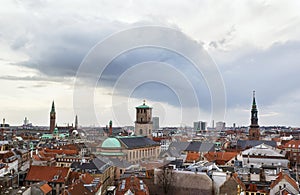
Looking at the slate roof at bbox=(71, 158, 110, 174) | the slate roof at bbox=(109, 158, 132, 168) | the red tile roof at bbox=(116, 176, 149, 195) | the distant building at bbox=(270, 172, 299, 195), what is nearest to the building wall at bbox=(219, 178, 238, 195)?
the distant building at bbox=(270, 172, 299, 195)

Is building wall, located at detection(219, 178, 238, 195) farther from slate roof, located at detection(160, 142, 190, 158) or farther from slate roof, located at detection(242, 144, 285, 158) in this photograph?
slate roof, located at detection(160, 142, 190, 158)

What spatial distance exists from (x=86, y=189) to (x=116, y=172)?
15239 mm

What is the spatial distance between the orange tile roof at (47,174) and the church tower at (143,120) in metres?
35.3

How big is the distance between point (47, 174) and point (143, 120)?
36.9 metres

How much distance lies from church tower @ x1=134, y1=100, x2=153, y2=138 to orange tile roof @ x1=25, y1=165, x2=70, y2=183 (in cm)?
3532

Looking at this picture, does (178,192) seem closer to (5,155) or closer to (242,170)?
(242,170)

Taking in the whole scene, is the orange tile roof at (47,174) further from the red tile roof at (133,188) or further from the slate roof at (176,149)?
the slate roof at (176,149)

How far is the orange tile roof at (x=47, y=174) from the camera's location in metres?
30.2

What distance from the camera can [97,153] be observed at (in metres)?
47.9

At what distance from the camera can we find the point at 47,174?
30.8 metres

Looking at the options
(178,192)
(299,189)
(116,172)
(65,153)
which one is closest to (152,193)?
(178,192)

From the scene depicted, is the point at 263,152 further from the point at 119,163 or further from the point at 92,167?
the point at 92,167

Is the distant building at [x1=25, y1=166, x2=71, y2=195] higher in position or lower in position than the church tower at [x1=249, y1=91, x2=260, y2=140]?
lower

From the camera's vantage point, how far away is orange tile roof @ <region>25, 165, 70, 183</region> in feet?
99.0
